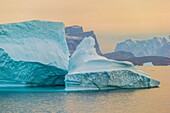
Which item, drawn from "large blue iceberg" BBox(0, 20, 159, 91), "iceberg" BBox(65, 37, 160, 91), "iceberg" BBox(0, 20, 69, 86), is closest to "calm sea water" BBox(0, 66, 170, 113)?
"iceberg" BBox(65, 37, 160, 91)

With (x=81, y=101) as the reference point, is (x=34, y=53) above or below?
above

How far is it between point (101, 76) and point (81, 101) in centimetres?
412

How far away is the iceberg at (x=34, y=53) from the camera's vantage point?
2756cm

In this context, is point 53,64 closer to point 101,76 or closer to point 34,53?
point 34,53

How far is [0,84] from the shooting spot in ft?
95.7

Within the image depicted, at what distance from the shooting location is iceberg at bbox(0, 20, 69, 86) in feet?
90.4

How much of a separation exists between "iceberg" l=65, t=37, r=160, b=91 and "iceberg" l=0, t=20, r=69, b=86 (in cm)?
155

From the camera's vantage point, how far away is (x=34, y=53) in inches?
1108

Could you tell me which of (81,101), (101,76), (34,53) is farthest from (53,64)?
(81,101)

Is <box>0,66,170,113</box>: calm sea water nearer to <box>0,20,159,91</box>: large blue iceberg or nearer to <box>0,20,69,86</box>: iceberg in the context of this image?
<box>0,20,159,91</box>: large blue iceberg

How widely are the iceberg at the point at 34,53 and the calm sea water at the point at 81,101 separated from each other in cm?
127

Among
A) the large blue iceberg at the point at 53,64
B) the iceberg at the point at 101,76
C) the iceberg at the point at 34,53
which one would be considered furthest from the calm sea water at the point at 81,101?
the iceberg at the point at 34,53

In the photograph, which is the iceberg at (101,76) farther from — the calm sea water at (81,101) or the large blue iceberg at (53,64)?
the calm sea water at (81,101)

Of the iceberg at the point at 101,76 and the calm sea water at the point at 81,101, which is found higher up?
the iceberg at the point at 101,76
